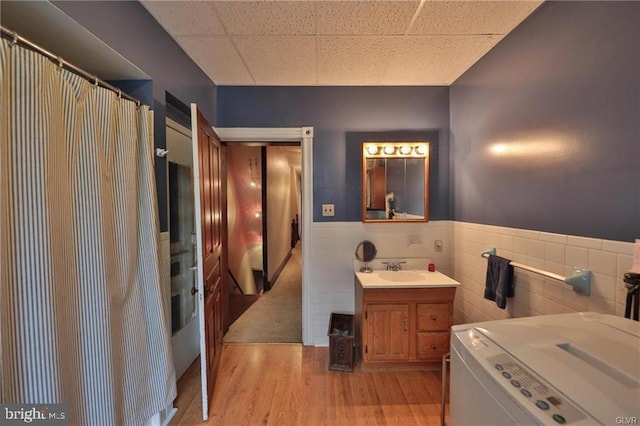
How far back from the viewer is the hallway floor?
262cm

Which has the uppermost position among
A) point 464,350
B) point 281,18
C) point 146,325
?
point 281,18

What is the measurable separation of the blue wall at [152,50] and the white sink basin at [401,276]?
5.74 ft

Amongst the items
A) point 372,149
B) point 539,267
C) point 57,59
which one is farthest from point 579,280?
point 57,59

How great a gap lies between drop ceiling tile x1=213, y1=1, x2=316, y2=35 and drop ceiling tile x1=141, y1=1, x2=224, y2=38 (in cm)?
7

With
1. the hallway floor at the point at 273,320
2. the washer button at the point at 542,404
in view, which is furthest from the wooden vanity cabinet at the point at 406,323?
the washer button at the point at 542,404

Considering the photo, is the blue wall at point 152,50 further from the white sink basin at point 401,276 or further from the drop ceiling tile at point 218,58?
the white sink basin at point 401,276

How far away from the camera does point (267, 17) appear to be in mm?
1505

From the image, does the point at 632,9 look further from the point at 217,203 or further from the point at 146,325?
the point at 146,325

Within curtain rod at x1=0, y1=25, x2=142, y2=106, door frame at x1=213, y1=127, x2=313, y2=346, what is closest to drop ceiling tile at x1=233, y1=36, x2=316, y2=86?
door frame at x1=213, y1=127, x2=313, y2=346

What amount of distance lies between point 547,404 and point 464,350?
28cm

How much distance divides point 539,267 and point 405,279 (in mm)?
961

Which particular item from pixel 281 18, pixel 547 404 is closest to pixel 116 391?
pixel 547 404

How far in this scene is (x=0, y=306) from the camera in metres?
0.81

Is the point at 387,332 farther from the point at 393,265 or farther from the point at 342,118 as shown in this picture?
the point at 342,118
